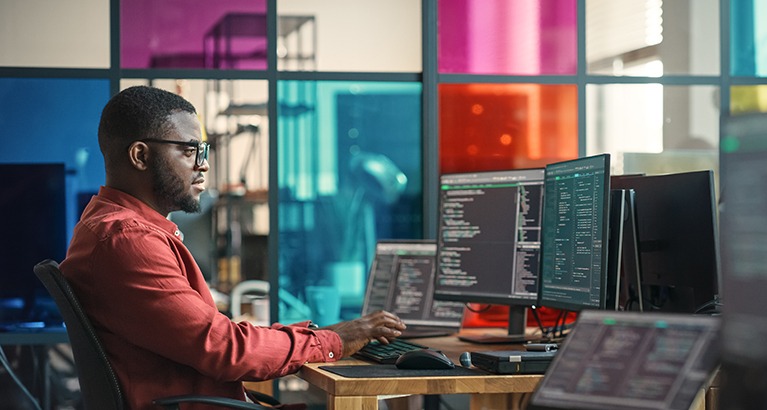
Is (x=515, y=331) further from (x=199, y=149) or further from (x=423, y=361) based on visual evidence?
(x=199, y=149)

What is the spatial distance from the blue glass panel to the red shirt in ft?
8.23

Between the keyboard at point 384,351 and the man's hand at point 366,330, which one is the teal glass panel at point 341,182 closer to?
the keyboard at point 384,351

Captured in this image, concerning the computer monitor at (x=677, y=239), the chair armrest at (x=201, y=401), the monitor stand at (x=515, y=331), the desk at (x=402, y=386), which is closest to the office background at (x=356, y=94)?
the monitor stand at (x=515, y=331)

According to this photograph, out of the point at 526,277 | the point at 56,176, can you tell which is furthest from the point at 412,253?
the point at 56,176

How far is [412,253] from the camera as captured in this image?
3707 mm

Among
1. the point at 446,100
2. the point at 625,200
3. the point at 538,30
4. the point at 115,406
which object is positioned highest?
the point at 538,30

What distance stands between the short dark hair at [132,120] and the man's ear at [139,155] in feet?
0.05

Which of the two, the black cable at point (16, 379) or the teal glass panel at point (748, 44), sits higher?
the teal glass panel at point (748, 44)

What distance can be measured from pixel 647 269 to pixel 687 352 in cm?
203

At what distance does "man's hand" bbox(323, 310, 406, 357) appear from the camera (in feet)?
8.88

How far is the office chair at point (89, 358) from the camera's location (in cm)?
220

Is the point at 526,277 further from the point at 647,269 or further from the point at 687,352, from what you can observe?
the point at 687,352

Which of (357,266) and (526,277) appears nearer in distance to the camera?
(526,277)

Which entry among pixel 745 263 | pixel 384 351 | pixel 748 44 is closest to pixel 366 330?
pixel 384 351
